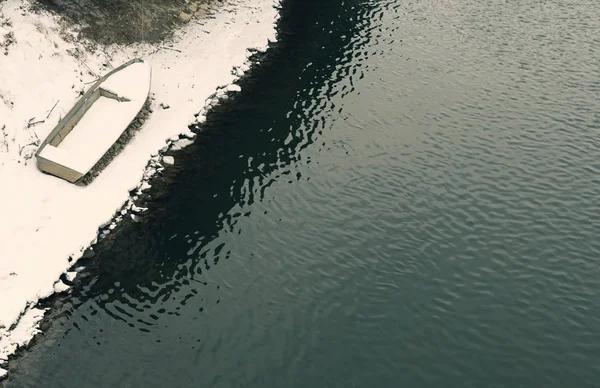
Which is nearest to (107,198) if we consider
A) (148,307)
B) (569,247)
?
(148,307)

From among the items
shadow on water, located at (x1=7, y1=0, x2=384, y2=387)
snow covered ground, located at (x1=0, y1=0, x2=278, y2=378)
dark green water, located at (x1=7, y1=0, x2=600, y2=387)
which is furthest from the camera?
snow covered ground, located at (x1=0, y1=0, x2=278, y2=378)

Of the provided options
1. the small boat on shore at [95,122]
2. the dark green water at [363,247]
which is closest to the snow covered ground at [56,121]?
the small boat on shore at [95,122]

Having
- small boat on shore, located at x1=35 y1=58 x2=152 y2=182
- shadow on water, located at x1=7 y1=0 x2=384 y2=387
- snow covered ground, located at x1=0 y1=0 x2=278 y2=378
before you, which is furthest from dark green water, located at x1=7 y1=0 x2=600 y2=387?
small boat on shore, located at x1=35 y1=58 x2=152 y2=182

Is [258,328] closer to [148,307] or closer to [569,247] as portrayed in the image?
[148,307]

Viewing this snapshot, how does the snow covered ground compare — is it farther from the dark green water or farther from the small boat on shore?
the dark green water

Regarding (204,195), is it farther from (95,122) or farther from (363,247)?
(363,247)

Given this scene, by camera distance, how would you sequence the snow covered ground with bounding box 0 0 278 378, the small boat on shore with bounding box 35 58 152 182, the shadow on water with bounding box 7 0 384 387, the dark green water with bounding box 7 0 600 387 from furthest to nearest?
the small boat on shore with bounding box 35 58 152 182 → the snow covered ground with bounding box 0 0 278 378 → the shadow on water with bounding box 7 0 384 387 → the dark green water with bounding box 7 0 600 387

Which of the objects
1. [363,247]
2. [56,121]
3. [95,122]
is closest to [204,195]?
[95,122]
